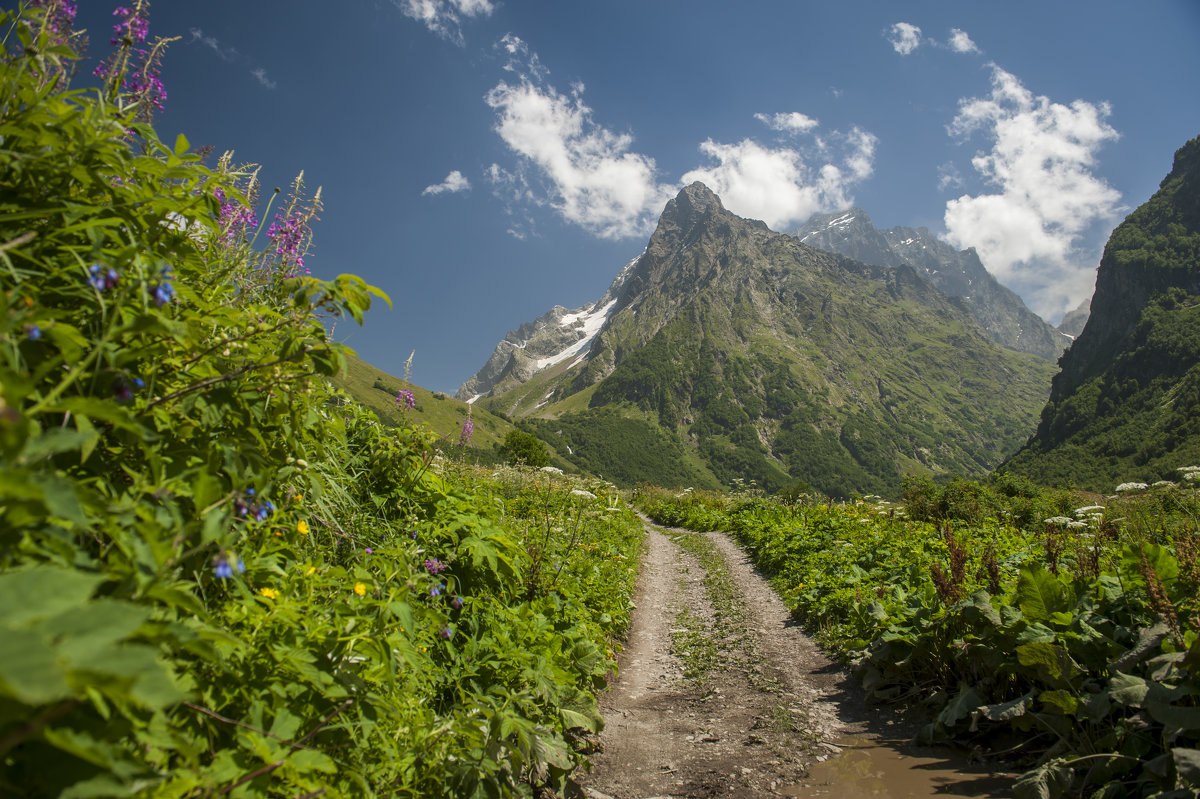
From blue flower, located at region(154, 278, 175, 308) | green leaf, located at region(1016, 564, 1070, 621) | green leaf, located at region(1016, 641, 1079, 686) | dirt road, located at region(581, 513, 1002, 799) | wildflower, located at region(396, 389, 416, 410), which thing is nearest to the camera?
blue flower, located at region(154, 278, 175, 308)

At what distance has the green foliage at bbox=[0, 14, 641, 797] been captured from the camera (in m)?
1.20

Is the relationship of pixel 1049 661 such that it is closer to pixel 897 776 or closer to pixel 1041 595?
pixel 1041 595

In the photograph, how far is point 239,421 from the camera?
2.46m

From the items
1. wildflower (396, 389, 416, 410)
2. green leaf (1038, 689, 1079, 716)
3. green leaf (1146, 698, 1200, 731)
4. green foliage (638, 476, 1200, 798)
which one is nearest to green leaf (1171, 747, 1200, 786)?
green foliage (638, 476, 1200, 798)

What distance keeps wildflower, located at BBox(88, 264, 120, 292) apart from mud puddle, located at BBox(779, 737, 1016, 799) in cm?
497

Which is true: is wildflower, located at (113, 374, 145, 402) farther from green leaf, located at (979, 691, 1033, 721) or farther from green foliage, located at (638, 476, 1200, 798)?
green leaf, located at (979, 691, 1033, 721)

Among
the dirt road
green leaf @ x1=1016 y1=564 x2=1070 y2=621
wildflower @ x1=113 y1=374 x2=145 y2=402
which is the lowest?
the dirt road

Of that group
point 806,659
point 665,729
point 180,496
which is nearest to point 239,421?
point 180,496

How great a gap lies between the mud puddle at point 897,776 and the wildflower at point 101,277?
196 inches

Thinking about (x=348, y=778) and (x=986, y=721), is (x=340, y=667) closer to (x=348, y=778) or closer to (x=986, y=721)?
(x=348, y=778)

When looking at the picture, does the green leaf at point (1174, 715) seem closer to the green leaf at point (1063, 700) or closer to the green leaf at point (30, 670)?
the green leaf at point (1063, 700)

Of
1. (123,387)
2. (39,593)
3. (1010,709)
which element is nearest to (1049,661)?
(1010,709)

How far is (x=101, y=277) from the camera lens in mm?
1767

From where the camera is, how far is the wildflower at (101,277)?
68.3 inches
